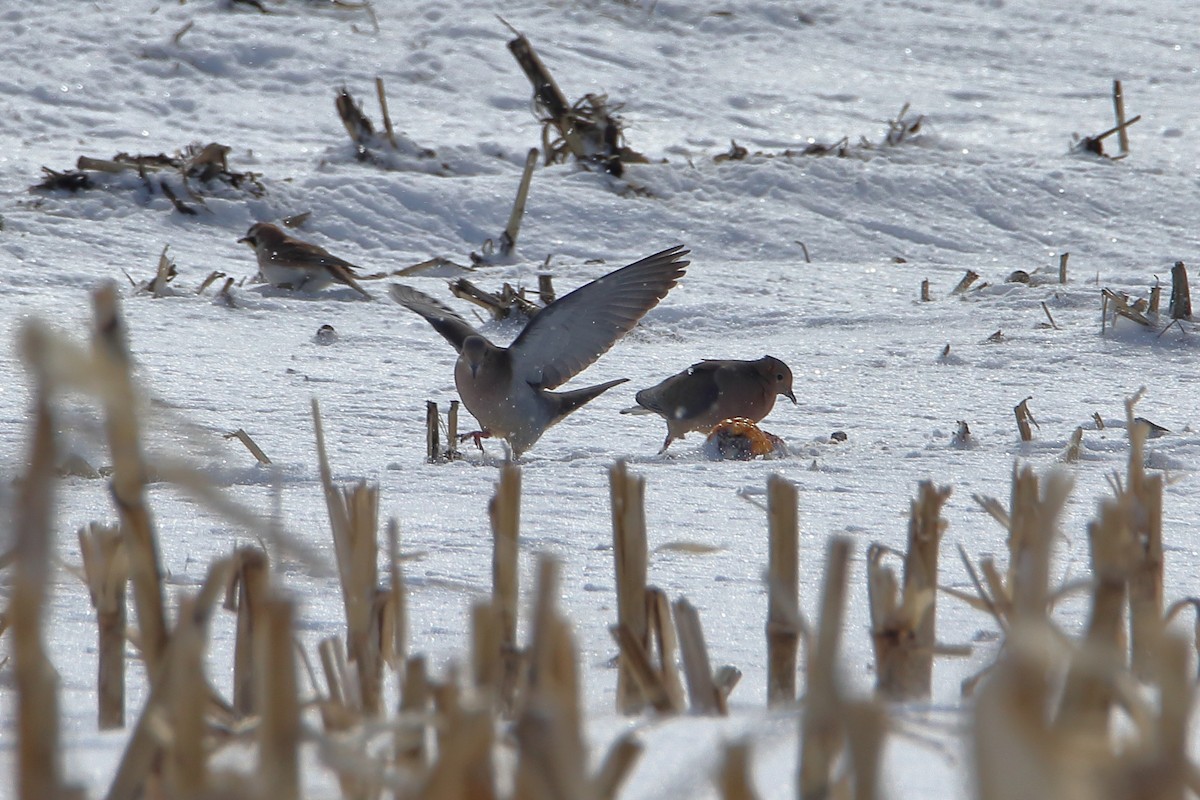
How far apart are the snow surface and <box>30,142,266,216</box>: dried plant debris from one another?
8cm

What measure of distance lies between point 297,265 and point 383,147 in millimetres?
3147

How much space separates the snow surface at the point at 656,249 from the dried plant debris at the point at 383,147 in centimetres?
8

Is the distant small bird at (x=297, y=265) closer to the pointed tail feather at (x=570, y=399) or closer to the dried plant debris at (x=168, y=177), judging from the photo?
the dried plant debris at (x=168, y=177)

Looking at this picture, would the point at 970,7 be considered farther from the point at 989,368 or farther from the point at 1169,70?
the point at 989,368

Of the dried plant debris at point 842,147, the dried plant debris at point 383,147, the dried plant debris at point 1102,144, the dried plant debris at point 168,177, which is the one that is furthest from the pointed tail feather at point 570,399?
the dried plant debris at point 1102,144

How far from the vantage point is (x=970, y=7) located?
656 inches

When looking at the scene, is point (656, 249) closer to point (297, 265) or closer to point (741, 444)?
point (297, 265)

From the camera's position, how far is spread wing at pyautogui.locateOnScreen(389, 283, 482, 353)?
5.34 metres

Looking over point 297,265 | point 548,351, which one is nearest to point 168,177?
point 297,265

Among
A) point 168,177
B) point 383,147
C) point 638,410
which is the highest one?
point 383,147

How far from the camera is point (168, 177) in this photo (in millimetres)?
8547

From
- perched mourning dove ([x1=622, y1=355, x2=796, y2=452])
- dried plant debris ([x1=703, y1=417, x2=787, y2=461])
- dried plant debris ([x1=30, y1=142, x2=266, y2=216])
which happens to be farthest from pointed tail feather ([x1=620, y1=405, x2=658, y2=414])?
dried plant debris ([x1=30, y1=142, x2=266, y2=216])

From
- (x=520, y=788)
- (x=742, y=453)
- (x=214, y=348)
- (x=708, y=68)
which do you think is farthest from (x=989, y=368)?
(x=708, y=68)

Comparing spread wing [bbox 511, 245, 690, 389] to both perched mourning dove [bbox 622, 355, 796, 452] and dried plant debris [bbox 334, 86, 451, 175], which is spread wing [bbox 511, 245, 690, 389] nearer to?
perched mourning dove [bbox 622, 355, 796, 452]
